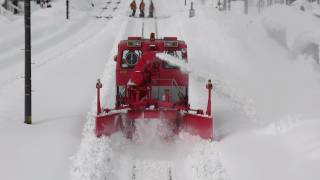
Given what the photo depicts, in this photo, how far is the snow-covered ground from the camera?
389 inches

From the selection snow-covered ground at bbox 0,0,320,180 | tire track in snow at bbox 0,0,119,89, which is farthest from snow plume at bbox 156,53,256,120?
tire track in snow at bbox 0,0,119,89

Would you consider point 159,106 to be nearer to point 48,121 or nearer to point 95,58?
point 48,121

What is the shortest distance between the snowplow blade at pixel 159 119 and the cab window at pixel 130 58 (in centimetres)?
116

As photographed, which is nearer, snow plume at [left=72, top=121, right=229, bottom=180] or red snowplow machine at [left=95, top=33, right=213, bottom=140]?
snow plume at [left=72, top=121, right=229, bottom=180]

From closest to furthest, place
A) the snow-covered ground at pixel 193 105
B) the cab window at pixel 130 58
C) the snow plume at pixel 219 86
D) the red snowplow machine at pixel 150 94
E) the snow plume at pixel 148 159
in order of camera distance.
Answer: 1. the snow plume at pixel 148 159
2. the snow-covered ground at pixel 193 105
3. the red snowplow machine at pixel 150 94
4. the snow plume at pixel 219 86
5. the cab window at pixel 130 58

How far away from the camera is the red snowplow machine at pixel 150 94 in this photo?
11462 mm

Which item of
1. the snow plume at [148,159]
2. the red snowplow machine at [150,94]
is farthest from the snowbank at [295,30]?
the snow plume at [148,159]

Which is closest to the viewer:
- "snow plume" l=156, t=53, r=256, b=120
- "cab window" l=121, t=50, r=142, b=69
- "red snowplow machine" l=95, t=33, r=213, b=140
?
"red snowplow machine" l=95, t=33, r=213, b=140

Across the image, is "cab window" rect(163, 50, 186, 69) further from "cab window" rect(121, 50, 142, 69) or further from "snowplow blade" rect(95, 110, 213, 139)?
"snowplow blade" rect(95, 110, 213, 139)

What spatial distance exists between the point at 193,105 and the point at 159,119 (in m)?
3.38

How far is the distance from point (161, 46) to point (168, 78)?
2.58ft

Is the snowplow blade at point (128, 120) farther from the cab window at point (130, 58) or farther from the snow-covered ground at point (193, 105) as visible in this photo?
the cab window at point (130, 58)

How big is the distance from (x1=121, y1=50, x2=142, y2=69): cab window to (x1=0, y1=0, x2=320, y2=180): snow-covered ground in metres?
1.36

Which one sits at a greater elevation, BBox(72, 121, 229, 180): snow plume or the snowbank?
the snowbank
